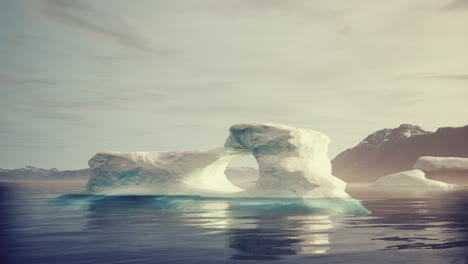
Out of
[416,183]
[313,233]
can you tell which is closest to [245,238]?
[313,233]

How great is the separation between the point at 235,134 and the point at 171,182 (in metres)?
6.88

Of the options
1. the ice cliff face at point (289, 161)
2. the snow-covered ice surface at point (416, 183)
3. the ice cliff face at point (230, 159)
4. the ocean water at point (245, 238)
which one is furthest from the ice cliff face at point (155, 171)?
the snow-covered ice surface at point (416, 183)

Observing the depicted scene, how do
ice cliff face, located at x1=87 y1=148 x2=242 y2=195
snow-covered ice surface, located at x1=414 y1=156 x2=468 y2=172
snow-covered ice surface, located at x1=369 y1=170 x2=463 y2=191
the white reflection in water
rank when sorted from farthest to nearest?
snow-covered ice surface, located at x1=414 y1=156 x2=468 y2=172
snow-covered ice surface, located at x1=369 y1=170 x2=463 y2=191
ice cliff face, located at x1=87 y1=148 x2=242 y2=195
the white reflection in water

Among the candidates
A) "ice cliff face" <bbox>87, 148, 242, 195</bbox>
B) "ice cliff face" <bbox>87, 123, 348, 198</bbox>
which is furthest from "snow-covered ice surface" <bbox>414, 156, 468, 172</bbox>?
"ice cliff face" <bbox>87, 148, 242, 195</bbox>

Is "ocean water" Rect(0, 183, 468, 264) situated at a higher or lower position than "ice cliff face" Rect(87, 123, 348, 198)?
lower

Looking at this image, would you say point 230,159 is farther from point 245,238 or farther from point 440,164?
point 440,164

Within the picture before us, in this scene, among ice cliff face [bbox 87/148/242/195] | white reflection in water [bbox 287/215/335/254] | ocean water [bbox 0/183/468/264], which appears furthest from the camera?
ice cliff face [bbox 87/148/242/195]

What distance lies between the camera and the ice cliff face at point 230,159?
29406mm

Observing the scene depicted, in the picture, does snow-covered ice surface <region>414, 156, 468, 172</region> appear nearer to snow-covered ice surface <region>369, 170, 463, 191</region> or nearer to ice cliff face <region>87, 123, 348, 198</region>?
snow-covered ice surface <region>369, 170, 463, 191</region>

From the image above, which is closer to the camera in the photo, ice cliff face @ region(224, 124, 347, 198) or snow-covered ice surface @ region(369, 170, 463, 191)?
ice cliff face @ region(224, 124, 347, 198)

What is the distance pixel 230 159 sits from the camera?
39750 mm

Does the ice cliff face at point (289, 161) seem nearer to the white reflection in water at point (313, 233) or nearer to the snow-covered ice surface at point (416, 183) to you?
the white reflection in water at point (313, 233)

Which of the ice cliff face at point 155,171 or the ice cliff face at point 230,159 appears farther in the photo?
the ice cliff face at point 155,171

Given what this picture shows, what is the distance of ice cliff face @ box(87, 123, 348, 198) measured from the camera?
96.5 feet
